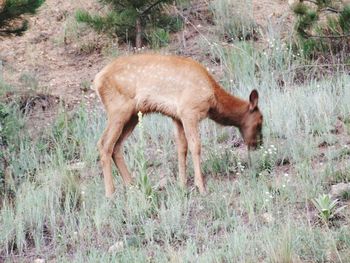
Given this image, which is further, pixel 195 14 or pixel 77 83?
pixel 195 14

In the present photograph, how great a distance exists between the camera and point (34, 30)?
16.4 metres

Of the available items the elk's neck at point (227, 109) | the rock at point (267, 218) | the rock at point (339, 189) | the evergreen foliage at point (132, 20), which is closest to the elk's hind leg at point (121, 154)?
the elk's neck at point (227, 109)

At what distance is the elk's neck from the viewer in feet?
33.2

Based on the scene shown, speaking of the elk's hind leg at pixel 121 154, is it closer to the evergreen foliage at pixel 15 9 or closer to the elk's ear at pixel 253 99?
the elk's ear at pixel 253 99

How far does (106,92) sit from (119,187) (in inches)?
46.9

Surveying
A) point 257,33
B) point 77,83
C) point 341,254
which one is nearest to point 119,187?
point 341,254

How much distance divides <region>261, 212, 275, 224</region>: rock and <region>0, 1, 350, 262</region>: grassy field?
1.2 inches

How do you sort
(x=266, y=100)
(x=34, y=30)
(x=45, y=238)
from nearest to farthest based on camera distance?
(x=45, y=238)
(x=266, y=100)
(x=34, y=30)

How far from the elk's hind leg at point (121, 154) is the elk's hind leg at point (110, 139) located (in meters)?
0.23

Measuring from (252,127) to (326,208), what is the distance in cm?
252

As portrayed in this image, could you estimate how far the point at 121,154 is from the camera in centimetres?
1027

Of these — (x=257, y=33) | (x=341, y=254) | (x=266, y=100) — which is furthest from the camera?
(x=257, y=33)

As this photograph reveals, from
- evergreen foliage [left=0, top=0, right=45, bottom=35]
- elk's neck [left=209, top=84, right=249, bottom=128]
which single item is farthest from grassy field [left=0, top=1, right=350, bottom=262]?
evergreen foliage [left=0, top=0, right=45, bottom=35]

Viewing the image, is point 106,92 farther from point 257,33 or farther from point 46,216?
point 257,33
